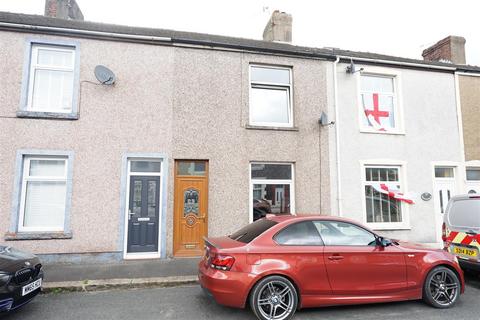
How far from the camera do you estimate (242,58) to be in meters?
8.56

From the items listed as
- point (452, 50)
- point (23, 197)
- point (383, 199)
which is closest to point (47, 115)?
point (23, 197)

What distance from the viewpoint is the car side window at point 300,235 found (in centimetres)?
444

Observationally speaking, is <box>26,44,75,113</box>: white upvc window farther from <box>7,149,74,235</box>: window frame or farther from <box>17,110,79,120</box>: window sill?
<box>7,149,74,235</box>: window frame

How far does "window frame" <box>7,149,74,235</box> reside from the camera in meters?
6.95

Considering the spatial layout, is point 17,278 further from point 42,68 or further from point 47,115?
point 42,68

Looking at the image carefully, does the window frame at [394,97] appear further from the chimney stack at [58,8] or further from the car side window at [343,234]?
the chimney stack at [58,8]

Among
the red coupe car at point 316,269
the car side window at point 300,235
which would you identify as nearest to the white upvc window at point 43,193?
the red coupe car at point 316,269

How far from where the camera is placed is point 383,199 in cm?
916

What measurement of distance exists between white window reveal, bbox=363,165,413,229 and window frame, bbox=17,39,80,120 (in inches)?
330

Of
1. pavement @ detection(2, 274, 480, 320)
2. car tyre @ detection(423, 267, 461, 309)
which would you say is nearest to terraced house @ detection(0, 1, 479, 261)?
pavement @ detection(2, 274, 480, 320)

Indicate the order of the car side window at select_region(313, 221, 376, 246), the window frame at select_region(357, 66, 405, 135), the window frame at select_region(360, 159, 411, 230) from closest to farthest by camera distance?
the car side window at select_region(313, 221, 376, 246) < the window frame at select_region(360, 159, 411, 230) < the window frame at select_region(357, 66, 405, 135)

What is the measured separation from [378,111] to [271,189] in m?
4.33

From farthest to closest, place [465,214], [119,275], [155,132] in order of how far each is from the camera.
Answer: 1. [155,132]
2. [119,275]
3. [465,214]

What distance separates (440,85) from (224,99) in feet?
24.0
